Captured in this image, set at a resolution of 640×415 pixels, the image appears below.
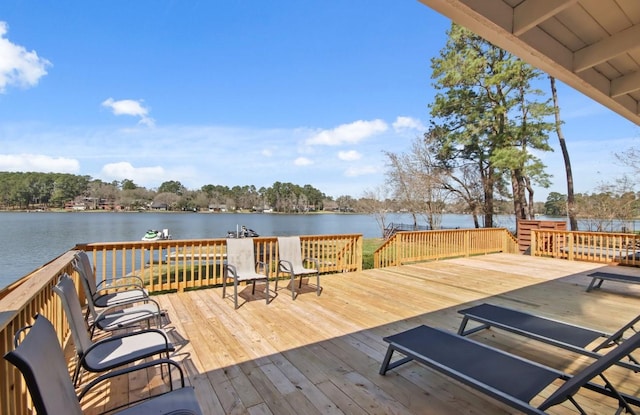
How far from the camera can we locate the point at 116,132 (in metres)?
28.1

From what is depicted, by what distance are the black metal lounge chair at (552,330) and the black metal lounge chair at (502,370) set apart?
34 cm

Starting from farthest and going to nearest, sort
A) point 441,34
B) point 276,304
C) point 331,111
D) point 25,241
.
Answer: point 331,111 < point 25,241 < point 441,34 < point 276,304

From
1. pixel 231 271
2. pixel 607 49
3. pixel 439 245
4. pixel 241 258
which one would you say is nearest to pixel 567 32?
pixel 607 49

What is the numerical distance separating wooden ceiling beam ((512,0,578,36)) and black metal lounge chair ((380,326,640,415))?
1.79 m

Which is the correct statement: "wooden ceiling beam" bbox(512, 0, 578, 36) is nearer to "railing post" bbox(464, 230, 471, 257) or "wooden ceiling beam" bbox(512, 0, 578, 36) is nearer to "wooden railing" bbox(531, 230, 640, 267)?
"railing post" bbox(464, 230, 471, 257)

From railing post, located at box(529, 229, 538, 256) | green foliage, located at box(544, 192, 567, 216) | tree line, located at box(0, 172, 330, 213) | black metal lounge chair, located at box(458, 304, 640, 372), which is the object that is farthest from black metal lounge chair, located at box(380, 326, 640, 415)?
tree line, located at box(0, 172, 330, 213)

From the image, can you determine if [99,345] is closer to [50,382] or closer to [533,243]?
[50,382]

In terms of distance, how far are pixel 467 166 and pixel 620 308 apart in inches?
488

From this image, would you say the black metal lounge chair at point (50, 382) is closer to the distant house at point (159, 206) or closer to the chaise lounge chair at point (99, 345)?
the chaise lounge chair at point (99, 345)

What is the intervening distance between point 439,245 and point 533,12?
752cm

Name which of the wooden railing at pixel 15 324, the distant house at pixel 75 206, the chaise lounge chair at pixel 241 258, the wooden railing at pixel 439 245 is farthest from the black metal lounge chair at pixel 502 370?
the distant house at pixel 75 206

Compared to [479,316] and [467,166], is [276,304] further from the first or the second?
[467,166]

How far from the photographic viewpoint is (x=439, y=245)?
866 centimetres

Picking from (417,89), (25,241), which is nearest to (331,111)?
(417,89)
